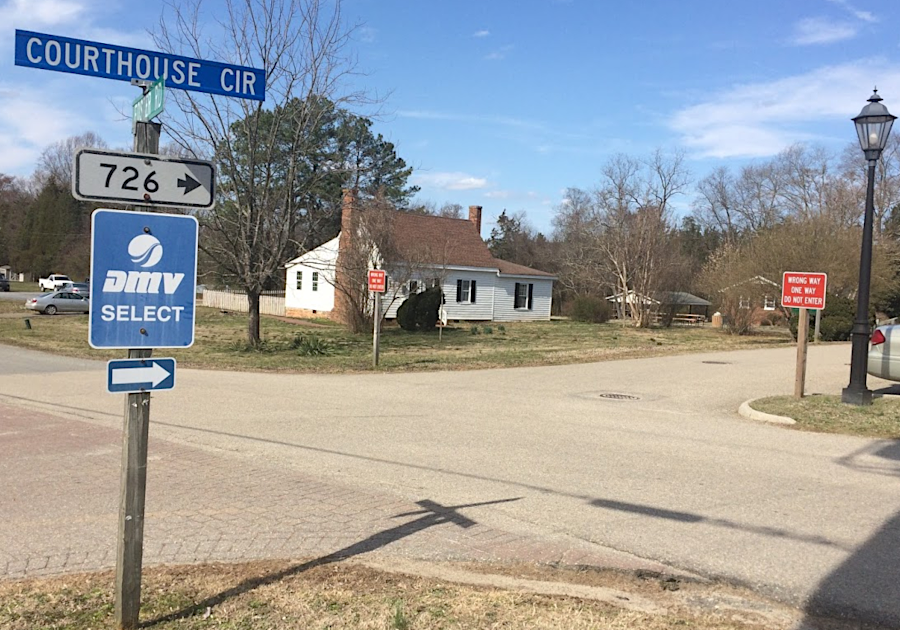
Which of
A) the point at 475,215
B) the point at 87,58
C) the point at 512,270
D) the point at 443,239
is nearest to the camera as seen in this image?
the point at 87,58

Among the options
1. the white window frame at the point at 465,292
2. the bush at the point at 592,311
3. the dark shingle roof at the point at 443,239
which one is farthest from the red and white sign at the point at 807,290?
the bush at the point at 592,311

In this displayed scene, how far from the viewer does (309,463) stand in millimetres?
7617

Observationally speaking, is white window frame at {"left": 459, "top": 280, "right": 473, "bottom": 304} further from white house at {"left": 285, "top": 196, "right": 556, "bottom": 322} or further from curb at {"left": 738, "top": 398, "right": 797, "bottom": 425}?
curb at {"left": 738, "top": 398, "right": 797, "bottom": 425}

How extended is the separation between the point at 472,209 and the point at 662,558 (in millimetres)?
39200

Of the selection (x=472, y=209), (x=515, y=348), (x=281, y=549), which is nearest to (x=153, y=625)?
(x=281, y=549)

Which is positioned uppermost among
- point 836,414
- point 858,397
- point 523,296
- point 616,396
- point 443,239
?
point 443,239

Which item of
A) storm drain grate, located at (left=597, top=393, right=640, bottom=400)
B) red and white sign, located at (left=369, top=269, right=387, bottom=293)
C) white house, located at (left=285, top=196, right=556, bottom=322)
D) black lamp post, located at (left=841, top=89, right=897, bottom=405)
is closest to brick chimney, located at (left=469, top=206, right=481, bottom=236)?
white house, located at (left=285, top=196, right=556, bottom=322)

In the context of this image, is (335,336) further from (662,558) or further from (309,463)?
(662,558)

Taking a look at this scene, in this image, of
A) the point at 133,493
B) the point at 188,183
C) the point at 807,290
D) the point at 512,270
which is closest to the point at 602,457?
the point at 133,493

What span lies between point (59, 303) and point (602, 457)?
39735mm

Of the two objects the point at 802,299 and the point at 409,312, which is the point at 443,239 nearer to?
the point at 409,312

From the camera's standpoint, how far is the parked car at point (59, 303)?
4019 centimetres

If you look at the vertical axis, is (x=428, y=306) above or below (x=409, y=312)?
above

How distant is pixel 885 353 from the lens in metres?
12.5
